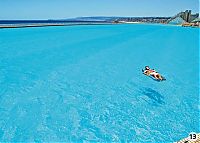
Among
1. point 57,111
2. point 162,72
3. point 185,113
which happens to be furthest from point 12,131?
point 162,72

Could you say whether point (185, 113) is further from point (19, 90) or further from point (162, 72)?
point (19, 90)

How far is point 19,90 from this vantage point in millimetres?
10852

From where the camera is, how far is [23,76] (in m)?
13.1

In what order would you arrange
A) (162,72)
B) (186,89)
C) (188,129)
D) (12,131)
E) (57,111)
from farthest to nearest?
(162,72) < (186,89) < (57,111) < (188,129) < (12,131)

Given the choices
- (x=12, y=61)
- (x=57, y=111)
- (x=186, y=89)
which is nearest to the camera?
(x=57, y=111)

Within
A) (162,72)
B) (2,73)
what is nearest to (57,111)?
(2,73)

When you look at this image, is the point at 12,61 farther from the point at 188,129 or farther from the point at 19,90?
the point at 188,129

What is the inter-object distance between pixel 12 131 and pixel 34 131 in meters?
0.66

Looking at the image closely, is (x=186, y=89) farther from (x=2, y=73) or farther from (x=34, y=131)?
(x=2, y=73)

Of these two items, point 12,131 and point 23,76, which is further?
point 23,76

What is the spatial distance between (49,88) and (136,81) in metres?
4.56

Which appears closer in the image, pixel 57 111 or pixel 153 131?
pixel 153 131

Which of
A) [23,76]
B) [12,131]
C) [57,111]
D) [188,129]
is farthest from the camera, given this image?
[23,76]

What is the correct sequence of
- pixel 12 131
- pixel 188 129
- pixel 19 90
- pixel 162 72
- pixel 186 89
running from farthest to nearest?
pixel 162 72 < pixel 186 89 < pixel 19 90 < pixel 188 129 < pixel 12 131
